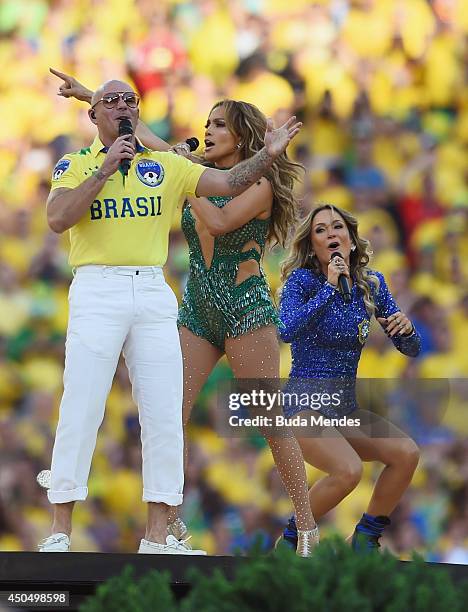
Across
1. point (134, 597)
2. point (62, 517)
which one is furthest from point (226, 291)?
point (134, 597)

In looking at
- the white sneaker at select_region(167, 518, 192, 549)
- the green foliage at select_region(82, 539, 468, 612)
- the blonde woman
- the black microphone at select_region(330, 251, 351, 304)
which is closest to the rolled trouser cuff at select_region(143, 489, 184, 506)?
the white sneaker at select_region(167, 518, 192, 549)

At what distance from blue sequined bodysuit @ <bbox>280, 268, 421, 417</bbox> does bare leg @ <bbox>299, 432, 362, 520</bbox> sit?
107mm

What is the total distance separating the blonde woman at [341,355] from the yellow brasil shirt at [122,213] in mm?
644

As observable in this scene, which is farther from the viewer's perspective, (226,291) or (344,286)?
(226,291)

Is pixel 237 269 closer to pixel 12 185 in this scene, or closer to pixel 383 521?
pixel 383 521

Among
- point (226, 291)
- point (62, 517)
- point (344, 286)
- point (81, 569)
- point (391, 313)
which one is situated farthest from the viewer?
point (391, 313)

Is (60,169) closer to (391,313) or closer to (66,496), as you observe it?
(66,496)

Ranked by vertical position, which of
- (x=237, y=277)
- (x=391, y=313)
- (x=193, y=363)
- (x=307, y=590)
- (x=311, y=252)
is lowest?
(x=307, y=590)

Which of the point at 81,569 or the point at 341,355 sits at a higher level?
the point at 341,355

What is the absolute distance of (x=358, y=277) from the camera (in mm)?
4344

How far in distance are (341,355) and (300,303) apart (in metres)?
0.23

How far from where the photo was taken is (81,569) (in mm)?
3742

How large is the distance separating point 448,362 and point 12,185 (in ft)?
7.41

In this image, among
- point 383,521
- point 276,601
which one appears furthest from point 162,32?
point 276,601
